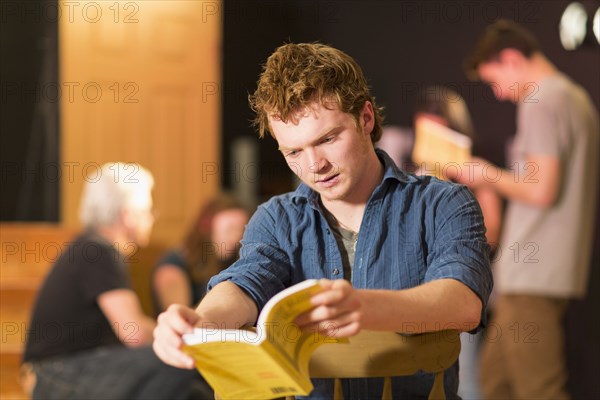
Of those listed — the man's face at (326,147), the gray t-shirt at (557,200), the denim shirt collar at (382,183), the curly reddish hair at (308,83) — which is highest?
the curly reddish hair at (308,83)

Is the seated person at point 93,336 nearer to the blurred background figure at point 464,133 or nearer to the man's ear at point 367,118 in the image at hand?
the blurred background figure at point 464,133

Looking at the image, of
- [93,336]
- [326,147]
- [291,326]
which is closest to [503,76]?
[93,336]

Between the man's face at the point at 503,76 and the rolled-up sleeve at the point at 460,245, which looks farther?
the man's face at the point at 503,76

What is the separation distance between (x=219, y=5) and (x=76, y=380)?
9.87 ft

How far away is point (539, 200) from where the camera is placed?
3.37 meters

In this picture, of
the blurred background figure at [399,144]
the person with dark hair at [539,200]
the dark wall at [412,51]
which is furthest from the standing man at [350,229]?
the blurred background figure at [399,144]

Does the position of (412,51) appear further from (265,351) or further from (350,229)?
(265,351)

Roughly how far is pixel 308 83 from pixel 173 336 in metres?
0.47

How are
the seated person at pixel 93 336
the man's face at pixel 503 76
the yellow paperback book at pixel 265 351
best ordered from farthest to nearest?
1. the man's face at pixel 503 76
2. the seated person at pixel 93 336
3. the yellow paperback book at pixel 265 351

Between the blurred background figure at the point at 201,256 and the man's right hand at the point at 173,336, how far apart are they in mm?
2622

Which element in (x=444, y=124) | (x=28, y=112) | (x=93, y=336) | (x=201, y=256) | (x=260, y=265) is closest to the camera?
(x=260, y=265)

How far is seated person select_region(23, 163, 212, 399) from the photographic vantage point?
2.91 metres

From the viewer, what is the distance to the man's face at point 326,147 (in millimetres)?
1459

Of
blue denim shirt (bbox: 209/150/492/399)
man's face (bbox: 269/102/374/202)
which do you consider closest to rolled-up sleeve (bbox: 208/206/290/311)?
blue denim shirt (bbox: 209/150/492/399)
